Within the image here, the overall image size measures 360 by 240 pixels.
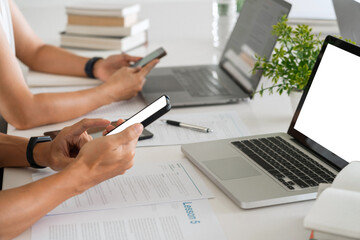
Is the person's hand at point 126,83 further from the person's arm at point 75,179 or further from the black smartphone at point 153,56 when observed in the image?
the person's arm at point 75,179

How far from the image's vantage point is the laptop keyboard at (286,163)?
1.07m

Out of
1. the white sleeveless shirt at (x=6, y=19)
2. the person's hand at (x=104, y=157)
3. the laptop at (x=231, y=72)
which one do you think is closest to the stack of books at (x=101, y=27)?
the laptop at (x=231, y=72)

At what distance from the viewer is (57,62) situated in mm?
1957

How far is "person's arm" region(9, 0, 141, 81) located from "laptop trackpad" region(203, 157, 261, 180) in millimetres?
815

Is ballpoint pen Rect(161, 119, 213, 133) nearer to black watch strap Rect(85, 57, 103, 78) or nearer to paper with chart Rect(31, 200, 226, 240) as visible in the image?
paper with chart Rect(31, 200, 226, 240)

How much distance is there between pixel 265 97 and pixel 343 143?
24.8 inches

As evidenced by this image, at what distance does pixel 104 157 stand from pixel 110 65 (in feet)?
3.22

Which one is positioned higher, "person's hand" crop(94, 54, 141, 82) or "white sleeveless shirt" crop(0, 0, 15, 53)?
"white sleeveless shirt" crop(0, 0, 15, 53)

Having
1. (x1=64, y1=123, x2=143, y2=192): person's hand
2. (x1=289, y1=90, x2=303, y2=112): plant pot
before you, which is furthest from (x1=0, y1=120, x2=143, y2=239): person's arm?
(x1=289, y1=90, x2=303, y2=112): plant pot

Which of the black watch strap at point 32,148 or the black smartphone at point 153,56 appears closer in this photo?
the black watch strap at point 32,148

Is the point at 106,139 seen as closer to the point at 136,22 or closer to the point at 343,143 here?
the point at 343,143

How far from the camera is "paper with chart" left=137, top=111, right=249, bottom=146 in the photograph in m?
1.35

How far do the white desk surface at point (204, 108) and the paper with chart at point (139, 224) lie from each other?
3 centimetres

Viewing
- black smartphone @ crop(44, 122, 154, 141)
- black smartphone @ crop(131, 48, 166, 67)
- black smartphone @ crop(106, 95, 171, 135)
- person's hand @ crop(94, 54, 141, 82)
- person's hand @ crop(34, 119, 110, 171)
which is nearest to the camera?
black smartphone @ crop(106, 95, 171, 135)
